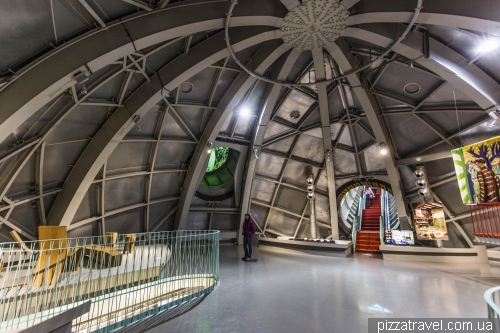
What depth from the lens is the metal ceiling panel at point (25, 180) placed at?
9.61m

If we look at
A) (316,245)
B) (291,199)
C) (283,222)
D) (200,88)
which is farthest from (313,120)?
(283,222)

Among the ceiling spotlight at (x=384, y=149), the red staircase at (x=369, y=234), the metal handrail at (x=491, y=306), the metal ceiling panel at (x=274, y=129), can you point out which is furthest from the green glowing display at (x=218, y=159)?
the metal handrail at (x=491, y=306)

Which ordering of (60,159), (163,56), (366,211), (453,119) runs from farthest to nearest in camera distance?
(366,211), (453,119), (60,159), (163,56)

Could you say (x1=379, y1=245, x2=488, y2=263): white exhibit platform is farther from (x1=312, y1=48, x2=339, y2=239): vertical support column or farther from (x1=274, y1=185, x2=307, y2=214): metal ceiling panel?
(x1=274, y1=185, x2=307, y2=214): metal ceiling panel

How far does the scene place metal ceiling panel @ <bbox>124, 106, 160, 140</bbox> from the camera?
12.9 metres

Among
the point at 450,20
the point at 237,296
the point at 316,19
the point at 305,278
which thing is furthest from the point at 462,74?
the point at 237,296

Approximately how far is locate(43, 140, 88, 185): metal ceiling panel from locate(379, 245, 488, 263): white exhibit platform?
1695cm

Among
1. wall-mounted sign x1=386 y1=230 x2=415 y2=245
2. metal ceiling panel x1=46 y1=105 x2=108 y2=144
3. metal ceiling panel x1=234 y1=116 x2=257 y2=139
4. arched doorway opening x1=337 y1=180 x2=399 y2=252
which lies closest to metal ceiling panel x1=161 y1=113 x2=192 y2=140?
metal ceiling panel x1=46 y1=105 x2=108 y2=144

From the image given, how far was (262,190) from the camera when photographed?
20.6 m

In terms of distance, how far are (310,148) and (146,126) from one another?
11.9m

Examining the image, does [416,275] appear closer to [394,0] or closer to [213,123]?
[394,0]

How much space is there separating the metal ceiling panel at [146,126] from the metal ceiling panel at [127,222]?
5.19 m

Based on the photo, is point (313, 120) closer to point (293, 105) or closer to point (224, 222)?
point (293, 105)

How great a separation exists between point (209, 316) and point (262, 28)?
10746 mm
